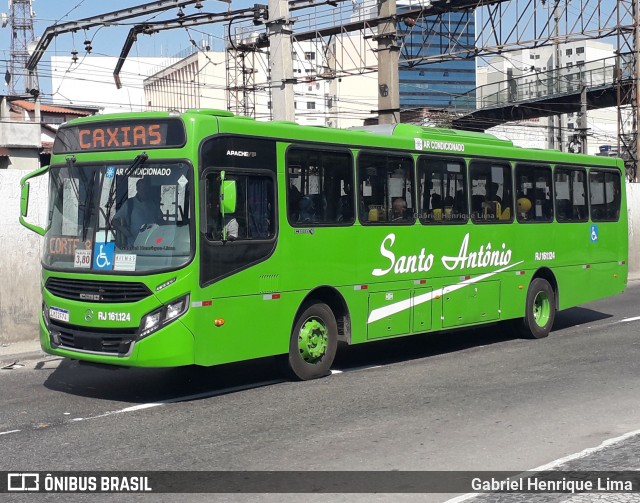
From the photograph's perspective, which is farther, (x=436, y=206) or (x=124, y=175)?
(x=436, y=206)

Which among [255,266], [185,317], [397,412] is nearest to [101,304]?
[185,317]

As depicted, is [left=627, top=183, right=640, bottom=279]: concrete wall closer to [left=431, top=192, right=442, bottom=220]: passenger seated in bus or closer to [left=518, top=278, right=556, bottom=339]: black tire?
[left=518, top=278, right=556, bottom=339]: black tire

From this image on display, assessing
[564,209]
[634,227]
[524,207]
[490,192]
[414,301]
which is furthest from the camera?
[634,227]

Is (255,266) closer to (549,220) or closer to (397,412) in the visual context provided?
(397,412)

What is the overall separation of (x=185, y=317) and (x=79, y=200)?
1.87m

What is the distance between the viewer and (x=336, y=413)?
9.48 metres

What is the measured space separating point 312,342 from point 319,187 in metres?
1.89

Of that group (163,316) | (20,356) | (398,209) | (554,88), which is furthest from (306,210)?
(554,88)

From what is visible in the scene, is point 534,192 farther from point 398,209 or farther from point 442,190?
point 398,209

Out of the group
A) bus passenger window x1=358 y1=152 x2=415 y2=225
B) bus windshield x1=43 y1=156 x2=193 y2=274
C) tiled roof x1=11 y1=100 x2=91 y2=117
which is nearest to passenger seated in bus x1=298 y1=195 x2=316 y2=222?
bus passenger window x1=358 y1=152 x2=415 y2=225

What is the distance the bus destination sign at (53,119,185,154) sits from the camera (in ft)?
33.1

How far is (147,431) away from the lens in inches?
344

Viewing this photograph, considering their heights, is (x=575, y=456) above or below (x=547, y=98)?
below

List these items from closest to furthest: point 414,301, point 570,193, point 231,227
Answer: point 231,227 → point 414,301 → point 570,193
